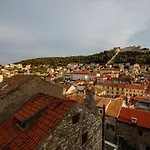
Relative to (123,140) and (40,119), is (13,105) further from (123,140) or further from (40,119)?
(123,140)

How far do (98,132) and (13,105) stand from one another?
19.5ft

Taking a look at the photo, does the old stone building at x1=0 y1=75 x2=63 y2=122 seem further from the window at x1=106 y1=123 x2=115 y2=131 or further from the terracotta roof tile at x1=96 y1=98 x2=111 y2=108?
the terracotta roof tile at x1=96 y1=98 x2=111 y2=108

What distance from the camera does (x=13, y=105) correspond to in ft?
35.1

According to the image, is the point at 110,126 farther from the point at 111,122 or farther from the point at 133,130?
the point at 133,130

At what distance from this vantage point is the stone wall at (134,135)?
2000 cm

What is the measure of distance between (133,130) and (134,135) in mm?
633

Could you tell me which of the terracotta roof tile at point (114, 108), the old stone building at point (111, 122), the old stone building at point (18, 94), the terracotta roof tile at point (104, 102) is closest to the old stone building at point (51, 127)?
the old stone building at point (18, 94)

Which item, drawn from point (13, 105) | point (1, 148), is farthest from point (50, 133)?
point (13, 105)

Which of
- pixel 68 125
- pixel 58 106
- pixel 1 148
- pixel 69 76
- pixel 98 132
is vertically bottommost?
pixel 69 76

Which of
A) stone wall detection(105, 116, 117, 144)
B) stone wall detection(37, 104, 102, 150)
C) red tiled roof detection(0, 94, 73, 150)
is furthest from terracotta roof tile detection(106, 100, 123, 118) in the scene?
red tiled roof detection(0, 94, 73, 150)

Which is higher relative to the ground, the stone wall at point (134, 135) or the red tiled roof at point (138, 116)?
the red tiled roof at point (138, 116)

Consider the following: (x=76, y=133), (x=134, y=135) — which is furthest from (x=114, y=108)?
(x=76, y=133)

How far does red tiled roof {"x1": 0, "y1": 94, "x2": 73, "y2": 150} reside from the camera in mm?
7855

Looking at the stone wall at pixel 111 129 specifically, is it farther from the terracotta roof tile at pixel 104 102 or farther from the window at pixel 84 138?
the window at pixel 84 138
